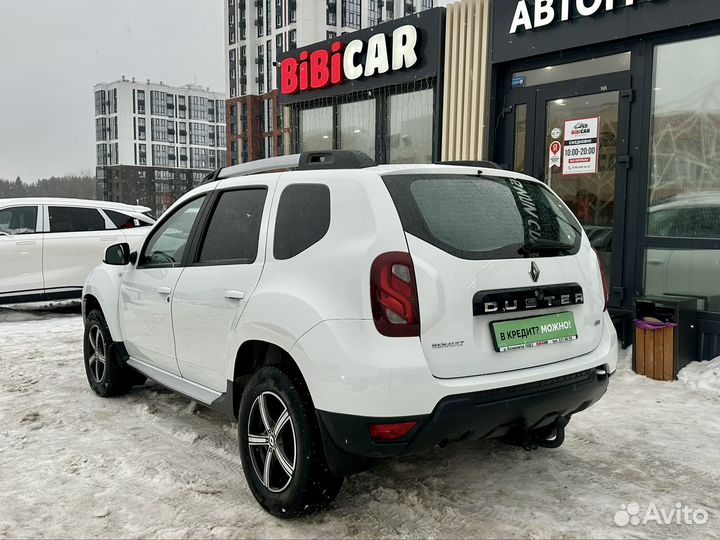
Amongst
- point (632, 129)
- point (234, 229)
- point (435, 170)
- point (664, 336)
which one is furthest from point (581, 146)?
point (234, 229)

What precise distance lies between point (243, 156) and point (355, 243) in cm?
8468

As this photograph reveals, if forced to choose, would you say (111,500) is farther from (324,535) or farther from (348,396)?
(348,396)

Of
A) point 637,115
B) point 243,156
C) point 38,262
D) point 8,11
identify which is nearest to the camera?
point 637,115

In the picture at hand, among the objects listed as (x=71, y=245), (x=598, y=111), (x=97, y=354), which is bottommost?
(x=97, y=354)

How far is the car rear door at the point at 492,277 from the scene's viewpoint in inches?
111

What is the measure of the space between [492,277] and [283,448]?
4.32 ft

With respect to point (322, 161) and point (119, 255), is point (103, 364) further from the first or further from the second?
point (322, 161)

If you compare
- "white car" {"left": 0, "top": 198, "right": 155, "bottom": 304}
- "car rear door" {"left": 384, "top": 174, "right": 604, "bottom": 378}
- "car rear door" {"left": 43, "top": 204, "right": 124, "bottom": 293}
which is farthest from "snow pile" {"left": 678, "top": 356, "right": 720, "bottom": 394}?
"car rear door" {"left": 43, "top": 204, "right": 124, "bottom": 293}

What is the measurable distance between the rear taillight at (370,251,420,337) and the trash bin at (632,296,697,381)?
403 cm

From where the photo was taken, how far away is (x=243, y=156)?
278ft

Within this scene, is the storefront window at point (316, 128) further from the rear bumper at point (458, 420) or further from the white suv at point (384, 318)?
the rear bumper at point (458, 420)

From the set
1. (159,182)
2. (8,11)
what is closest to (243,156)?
(159,182)

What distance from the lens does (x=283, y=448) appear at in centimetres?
317

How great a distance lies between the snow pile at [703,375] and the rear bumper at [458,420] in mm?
3206
